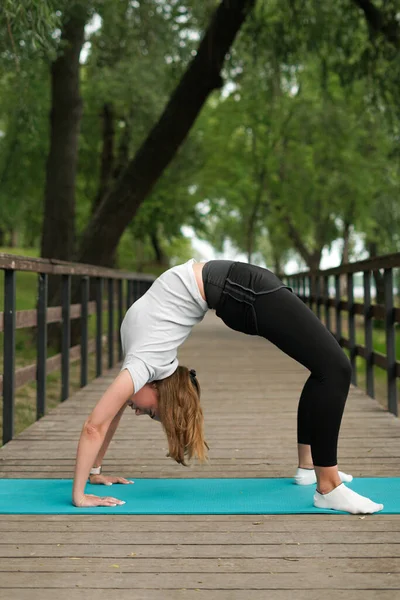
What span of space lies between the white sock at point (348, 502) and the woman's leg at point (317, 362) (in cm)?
3

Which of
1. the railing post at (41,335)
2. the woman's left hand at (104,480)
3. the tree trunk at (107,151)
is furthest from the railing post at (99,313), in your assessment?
the tree trunk at (107,151)

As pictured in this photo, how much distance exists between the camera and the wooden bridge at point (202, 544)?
9.23 feet

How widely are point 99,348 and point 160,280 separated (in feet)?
17.9

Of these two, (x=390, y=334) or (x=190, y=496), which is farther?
(x=390, y=334)

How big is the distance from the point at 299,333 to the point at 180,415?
0.63 m

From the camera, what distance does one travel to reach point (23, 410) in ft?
30.7

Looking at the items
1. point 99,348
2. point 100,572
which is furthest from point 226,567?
point 99,348

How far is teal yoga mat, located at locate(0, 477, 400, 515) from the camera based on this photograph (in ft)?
12.3

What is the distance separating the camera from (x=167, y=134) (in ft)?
42.6

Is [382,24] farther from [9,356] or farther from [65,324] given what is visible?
[9,356]

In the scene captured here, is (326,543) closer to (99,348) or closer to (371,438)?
(371,438)

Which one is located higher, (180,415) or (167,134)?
(167,134)

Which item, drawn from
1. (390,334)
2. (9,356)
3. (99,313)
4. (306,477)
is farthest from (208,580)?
(99,313)

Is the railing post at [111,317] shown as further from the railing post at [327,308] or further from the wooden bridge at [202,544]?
the wooden bridge at [202,544]
